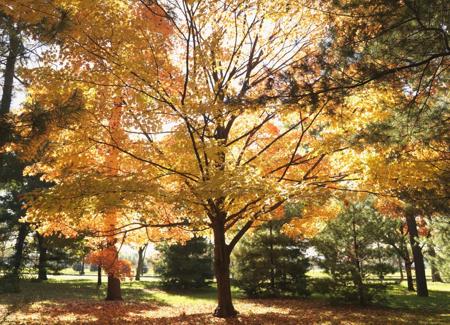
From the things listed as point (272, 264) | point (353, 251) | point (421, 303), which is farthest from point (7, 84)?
point (421, 303)

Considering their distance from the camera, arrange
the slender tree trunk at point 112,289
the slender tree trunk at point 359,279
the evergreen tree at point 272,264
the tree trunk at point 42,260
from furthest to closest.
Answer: the tree trunk at point 42,260 → the evergreen tree at point 272,264 → the slender tree trunk at point 112,289 → the slender tree trunk at point 359,279

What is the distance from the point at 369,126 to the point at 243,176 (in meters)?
2.36

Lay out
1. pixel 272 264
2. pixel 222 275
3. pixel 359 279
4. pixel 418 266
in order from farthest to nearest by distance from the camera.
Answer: pixel 418 266 < pixel 272 264 < pixel 359 279 < pixel 222 275

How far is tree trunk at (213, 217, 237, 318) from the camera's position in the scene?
898 centimetres

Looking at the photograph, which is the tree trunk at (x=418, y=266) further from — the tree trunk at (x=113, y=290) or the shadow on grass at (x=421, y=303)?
the tree trunk at (x=113, y=290)

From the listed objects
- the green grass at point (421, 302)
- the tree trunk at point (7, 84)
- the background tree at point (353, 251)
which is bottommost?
the green grass at point (421, 302)

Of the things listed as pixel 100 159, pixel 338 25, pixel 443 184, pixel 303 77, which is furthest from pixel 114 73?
pixel 443 184

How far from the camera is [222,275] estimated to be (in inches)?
362

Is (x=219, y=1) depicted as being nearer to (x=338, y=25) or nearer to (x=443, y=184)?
(x=338, y=25)

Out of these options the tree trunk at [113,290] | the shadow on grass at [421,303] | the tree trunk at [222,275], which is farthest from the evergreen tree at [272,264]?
the tree trunk at [222,275]

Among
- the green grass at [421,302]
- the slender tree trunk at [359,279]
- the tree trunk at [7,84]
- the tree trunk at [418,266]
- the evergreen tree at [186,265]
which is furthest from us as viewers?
the evergreen tree at [186,265]

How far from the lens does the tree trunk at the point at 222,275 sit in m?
8.98

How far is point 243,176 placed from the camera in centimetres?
663

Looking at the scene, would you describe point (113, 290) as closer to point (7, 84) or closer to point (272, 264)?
point (272, 264)
